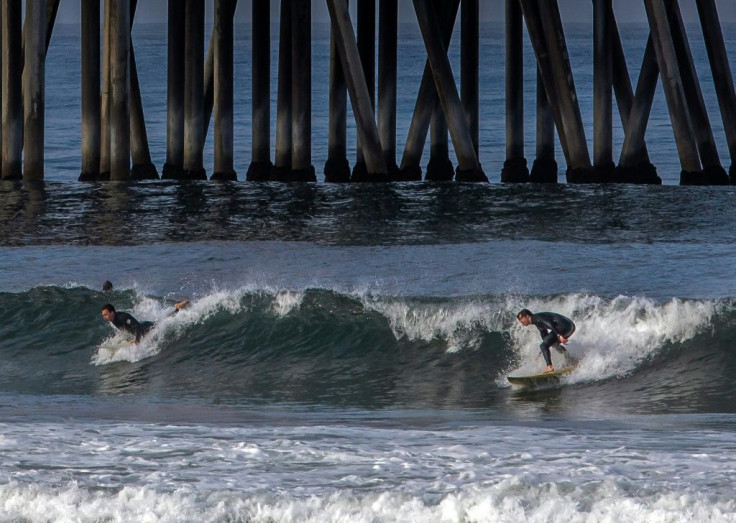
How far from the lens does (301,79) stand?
22.4m

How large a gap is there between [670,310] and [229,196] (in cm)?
1091

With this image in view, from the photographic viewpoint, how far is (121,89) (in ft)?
69.9

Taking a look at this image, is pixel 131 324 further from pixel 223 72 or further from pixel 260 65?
pixel 260 65

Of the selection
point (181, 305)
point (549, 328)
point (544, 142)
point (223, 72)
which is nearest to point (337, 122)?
point (223, 72)

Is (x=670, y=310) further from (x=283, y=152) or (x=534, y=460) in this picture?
(x=283, y=152)

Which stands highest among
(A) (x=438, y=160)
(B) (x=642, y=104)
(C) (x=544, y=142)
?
(B) (x=642, y=104)

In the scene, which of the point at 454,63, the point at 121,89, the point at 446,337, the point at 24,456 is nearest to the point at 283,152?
the point at 121,89

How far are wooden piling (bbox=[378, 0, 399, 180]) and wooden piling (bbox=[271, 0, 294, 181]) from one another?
1.54m

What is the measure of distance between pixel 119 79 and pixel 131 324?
6867 mm

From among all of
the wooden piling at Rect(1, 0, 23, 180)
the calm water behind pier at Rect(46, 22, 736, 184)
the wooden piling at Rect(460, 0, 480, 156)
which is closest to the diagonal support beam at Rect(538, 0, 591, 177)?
the wooden piling at Rect(460, 0, 480, 156)

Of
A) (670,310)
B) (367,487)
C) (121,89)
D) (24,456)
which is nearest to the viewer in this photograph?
(367,487)

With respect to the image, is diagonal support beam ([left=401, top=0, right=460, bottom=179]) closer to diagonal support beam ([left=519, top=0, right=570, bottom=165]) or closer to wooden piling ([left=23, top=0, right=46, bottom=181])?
diagonal support beam ([left=519, top=0, right=570, bottom=165])

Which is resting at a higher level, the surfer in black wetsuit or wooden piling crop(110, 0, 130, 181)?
wooden piling crop(110, 0, 130, 181)

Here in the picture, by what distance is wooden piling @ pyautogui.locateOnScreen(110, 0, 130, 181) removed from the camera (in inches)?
827
